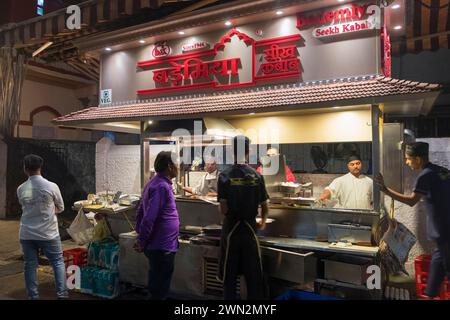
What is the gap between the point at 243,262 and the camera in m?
3.89

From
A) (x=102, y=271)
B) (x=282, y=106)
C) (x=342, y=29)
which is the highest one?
(x=342, y=29)

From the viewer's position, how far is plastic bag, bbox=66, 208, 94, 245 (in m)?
5.90

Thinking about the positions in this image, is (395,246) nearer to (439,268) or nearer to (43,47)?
(439,268)

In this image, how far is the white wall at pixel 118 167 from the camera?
9.02m

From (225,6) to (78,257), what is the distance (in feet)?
14.2

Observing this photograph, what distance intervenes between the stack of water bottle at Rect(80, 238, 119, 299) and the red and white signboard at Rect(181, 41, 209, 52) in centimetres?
336

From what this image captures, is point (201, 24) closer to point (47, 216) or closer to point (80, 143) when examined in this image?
point (47, 216)

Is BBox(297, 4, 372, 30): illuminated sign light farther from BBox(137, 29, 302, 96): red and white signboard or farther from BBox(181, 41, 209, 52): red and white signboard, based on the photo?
BBox(181, 41, 209, 52): red and white signboard

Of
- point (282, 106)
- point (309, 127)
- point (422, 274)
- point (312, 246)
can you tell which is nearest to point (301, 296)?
point (312, 246)

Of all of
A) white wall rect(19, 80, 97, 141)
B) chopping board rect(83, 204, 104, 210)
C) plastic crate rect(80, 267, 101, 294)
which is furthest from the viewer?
white wall rect(19, 80, 97, 141)

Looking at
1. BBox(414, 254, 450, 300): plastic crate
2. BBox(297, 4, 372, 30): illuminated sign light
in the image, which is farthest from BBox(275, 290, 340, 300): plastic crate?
BBox(297, 4, 372, 30): illuminated sign light

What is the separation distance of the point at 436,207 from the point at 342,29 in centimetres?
252

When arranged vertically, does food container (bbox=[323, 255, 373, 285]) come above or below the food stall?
below

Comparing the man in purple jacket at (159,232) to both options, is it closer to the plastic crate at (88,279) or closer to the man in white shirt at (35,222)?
the man in white shirt at (35,222)
